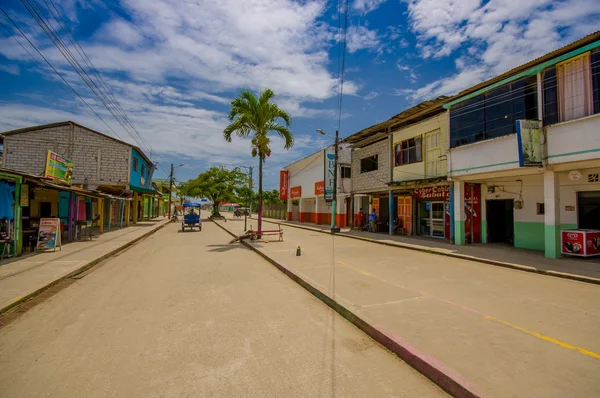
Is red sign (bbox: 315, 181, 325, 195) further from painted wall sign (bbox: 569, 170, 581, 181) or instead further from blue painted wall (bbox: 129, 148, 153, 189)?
painted wall sign (bbox: 569, 170, 581, 181)

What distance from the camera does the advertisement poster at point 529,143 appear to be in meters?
10.0

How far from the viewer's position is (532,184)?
1255 centimetres

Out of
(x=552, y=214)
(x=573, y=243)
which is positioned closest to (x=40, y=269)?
(x=552, y=214)

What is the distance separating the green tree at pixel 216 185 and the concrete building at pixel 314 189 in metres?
7.35

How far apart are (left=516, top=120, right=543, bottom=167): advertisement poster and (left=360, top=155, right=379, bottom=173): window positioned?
11283 mm

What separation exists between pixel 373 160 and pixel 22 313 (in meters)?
20.3

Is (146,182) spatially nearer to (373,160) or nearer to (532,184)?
(373,160)

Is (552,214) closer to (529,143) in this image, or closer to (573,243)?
(573,243)

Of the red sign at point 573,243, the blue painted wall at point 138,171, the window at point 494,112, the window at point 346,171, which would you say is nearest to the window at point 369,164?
the window at point 346,171

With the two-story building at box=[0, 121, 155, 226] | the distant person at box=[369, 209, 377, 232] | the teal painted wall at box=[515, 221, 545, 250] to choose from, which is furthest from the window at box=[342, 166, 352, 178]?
the two-story building at box=[0, 121, 155, 226]

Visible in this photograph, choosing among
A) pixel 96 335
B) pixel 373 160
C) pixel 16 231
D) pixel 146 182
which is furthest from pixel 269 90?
pixel 146 182

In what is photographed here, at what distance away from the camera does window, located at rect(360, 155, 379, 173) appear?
21641 mm

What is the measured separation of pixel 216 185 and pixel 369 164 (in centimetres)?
2572

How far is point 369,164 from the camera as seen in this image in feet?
74.3
